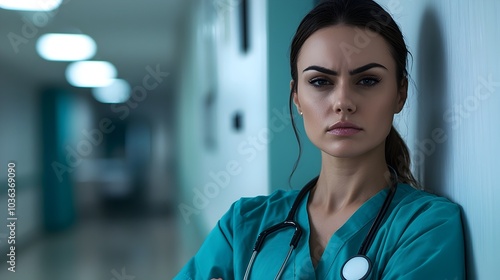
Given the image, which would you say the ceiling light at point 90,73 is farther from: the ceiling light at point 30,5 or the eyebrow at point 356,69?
the eyebrow at point 356,69

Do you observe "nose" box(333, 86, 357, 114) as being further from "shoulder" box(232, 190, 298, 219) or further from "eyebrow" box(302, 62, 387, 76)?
"shoulder" box(232, 190, 298, 219)

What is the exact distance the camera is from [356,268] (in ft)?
2.50

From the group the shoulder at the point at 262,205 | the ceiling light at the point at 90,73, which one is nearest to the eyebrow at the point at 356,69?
the shoulder at the point at 262,205

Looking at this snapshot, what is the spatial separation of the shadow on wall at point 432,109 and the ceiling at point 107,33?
6.68 feet

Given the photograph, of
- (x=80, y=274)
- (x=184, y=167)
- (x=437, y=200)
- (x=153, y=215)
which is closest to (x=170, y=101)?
(x=184, y=167)

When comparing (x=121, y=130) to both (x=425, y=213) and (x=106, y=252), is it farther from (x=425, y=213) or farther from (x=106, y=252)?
(x=425, y=213)

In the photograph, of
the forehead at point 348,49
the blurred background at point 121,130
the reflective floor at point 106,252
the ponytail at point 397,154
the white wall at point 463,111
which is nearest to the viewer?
the white wall at point 463,111

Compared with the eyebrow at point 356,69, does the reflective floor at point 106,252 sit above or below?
below

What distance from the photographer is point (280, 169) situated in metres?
1.75

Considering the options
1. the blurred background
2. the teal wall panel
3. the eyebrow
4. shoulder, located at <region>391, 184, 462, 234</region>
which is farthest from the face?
the blurred background

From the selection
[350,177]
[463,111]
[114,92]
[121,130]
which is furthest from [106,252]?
[463,111]

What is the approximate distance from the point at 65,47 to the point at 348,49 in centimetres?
215

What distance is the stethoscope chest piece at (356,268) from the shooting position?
2.46 ft

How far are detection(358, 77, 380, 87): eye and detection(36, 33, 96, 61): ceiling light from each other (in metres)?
2.13
